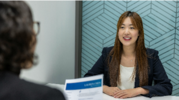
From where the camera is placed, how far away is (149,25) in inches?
86.5

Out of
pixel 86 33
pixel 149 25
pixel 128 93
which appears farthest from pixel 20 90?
pixel 86 33

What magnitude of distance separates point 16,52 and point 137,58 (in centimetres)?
137

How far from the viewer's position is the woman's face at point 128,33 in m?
1.69

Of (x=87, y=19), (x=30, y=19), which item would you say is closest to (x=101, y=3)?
Answer: (x=87, y=19)

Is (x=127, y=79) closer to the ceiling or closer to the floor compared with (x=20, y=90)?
closer to the floor

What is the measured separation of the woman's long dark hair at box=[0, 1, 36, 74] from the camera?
0.45m

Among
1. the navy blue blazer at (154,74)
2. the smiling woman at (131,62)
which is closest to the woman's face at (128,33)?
the smiling woman at (131,62)

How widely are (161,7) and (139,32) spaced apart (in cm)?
60

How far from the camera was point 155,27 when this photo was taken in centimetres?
218

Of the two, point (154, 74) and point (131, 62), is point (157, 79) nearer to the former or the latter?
point (154, 74)

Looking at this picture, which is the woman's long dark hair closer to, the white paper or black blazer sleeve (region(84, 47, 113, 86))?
the white paper

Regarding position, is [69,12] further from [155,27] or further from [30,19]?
[30,19]

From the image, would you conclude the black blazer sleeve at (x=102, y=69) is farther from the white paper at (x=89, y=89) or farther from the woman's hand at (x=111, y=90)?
the white paper at (x=89, y=89)

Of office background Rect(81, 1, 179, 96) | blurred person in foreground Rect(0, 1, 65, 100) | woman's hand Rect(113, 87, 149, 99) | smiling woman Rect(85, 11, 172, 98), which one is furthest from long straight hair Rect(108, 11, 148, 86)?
blurred person in foreground Rect(0, 1, 65, 100)
